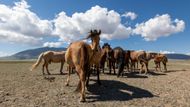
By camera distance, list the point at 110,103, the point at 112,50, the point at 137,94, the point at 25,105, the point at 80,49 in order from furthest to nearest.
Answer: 1. the point at 112,50
2. the point at 137,94
3. the point at 80,49
4. the point at 110,103
5. the point at 25,105

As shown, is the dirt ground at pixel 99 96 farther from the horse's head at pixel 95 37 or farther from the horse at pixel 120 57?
the horse at pixel 120 57

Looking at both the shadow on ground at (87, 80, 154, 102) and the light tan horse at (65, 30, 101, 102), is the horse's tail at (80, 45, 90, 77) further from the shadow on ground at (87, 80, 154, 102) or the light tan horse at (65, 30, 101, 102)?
the shadow on ground at (87, 80, 154, 102)

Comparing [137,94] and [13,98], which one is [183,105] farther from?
[13,98]

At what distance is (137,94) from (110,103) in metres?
2.34

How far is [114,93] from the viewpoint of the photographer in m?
12.3

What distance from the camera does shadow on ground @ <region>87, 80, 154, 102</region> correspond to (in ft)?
37.0

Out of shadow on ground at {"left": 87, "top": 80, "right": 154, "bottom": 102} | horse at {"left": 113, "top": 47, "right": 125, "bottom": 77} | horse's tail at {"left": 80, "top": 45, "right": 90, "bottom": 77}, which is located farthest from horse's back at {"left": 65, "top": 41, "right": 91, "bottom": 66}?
horse at {"left": 113, "top": 47, "right": 125, "bottom": 77}

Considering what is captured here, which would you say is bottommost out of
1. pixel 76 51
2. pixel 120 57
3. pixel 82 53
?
pixel 82 53

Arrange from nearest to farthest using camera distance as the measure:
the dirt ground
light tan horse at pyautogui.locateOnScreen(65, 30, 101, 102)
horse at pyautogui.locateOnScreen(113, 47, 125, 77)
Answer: the dirt ground → light tan horse at pyautogui.locateOnScreen(65, 30, 101, 102) → horse at pyautogui.locateOnScreen(113, 47, 125, 77)

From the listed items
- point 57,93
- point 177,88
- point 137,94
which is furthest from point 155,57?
point 57,93

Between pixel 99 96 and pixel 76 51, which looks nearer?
pixel 76 51

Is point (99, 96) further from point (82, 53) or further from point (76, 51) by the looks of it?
point (76, 51)

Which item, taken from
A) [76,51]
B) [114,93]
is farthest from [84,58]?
[114,93]

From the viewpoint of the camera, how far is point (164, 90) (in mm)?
13258
